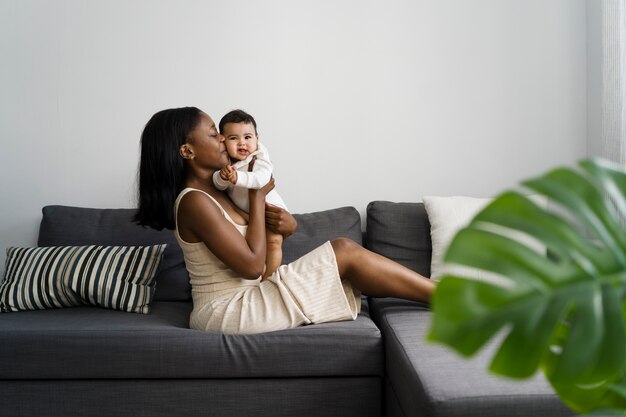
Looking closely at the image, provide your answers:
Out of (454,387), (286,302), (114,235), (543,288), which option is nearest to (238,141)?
(286,302)

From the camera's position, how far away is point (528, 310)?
0.63 m

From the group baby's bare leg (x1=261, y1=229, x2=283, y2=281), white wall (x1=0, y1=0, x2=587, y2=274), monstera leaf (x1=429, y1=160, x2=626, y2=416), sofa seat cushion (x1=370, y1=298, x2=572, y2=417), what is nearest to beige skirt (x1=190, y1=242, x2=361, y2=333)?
baby's bare leg (x1=261, y1=229, x2=283, y2=281)

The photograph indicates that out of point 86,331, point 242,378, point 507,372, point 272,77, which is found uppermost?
point 272,77

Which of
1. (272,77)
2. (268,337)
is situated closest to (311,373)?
(268,337)

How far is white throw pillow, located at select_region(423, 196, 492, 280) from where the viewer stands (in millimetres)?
2799

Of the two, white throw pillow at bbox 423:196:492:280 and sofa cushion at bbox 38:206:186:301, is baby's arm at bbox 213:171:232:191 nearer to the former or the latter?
sofa cushion at bbox 38:206:186:301

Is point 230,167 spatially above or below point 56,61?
below

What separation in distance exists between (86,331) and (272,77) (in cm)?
157

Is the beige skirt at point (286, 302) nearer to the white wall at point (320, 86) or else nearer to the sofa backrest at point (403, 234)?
the sofa backrest at point (403, 234)

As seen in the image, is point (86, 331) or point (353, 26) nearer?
point (86, 331)

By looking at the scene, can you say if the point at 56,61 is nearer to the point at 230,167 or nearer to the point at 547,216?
the point at 230,167

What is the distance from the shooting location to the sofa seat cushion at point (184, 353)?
221 centimetres

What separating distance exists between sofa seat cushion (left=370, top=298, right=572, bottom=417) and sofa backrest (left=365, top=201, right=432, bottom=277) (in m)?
0.81

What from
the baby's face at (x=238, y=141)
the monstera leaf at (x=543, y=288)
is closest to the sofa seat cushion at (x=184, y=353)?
the baby's face at (x=238, y=141)
